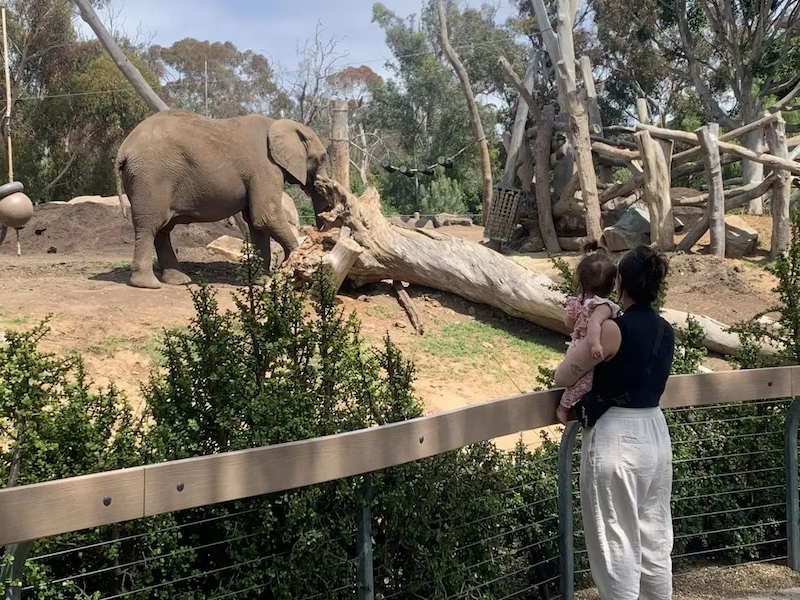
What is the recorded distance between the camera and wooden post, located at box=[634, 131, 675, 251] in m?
13.0

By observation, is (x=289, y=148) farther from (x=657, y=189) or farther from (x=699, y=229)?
(x=699, y=229)

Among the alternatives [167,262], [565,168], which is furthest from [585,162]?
[167,262]

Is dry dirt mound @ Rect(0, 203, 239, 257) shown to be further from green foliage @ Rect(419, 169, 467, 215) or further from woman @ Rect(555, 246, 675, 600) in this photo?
woman @ Rect(555, 246, 675, 600)

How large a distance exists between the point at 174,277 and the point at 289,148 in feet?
8.09

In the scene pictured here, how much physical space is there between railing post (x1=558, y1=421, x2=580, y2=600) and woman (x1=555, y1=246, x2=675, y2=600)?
24 cm

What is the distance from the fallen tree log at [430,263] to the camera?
9969 millimetres

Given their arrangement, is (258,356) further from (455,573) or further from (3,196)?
(3,196)

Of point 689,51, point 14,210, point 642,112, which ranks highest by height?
point 689,51

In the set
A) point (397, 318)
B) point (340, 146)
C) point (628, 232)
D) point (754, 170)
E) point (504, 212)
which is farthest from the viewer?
point (754, 170)

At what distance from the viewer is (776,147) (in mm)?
13992

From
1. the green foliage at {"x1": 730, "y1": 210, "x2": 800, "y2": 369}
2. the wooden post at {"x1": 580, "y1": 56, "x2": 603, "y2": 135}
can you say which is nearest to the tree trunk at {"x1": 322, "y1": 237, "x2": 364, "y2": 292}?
the green foliage at {"x1": 730, "y1": 210, "x2": 800, "y2": 369}

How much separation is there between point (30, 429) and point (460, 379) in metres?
6.37

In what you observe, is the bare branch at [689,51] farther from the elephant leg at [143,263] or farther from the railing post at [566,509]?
the railing post at [566,509]

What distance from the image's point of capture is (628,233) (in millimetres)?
14367
